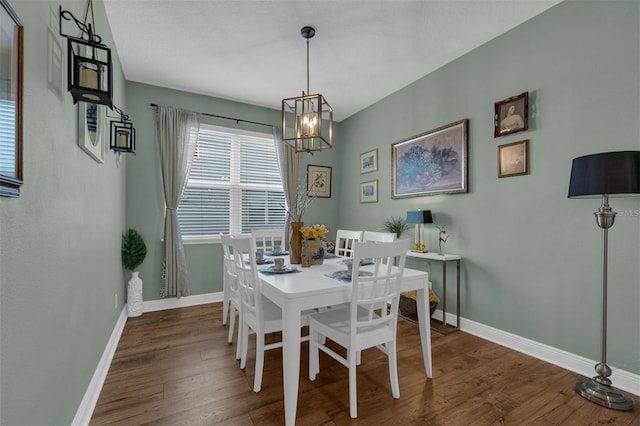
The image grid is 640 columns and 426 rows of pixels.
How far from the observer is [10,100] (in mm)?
832

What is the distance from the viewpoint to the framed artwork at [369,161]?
13.9 feet

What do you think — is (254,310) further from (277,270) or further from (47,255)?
(47,255)

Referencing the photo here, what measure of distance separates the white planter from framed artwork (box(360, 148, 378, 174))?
336 centimetres

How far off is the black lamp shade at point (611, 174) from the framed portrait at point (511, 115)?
2.72 feet

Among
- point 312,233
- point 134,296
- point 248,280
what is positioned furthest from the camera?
point 134,296

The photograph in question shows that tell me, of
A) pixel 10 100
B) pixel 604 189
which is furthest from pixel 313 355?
pixel 604 189

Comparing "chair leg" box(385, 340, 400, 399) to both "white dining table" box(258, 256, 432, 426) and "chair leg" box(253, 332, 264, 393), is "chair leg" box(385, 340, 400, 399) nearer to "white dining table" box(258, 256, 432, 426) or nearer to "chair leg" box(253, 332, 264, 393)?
"white dining table" box(258, 256, 432, 426)

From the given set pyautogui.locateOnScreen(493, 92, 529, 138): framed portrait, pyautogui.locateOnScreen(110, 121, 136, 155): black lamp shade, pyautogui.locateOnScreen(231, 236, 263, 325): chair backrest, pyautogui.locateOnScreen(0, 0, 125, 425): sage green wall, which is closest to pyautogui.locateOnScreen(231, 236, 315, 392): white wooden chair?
pyautogui.locateOnScreen(231, 236, 263, 325): chair backrest

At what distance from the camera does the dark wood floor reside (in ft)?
5.51

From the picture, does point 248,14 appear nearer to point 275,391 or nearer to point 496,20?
point 496,20

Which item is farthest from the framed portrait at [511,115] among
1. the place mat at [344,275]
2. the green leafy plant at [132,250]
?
the green leafy plant at [132,250]

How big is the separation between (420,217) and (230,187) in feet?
8.67

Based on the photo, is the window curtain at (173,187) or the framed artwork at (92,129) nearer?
the framed artwork at (92,129)

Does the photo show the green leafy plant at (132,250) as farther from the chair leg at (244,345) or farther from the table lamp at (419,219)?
the table lamp at (419,219)
